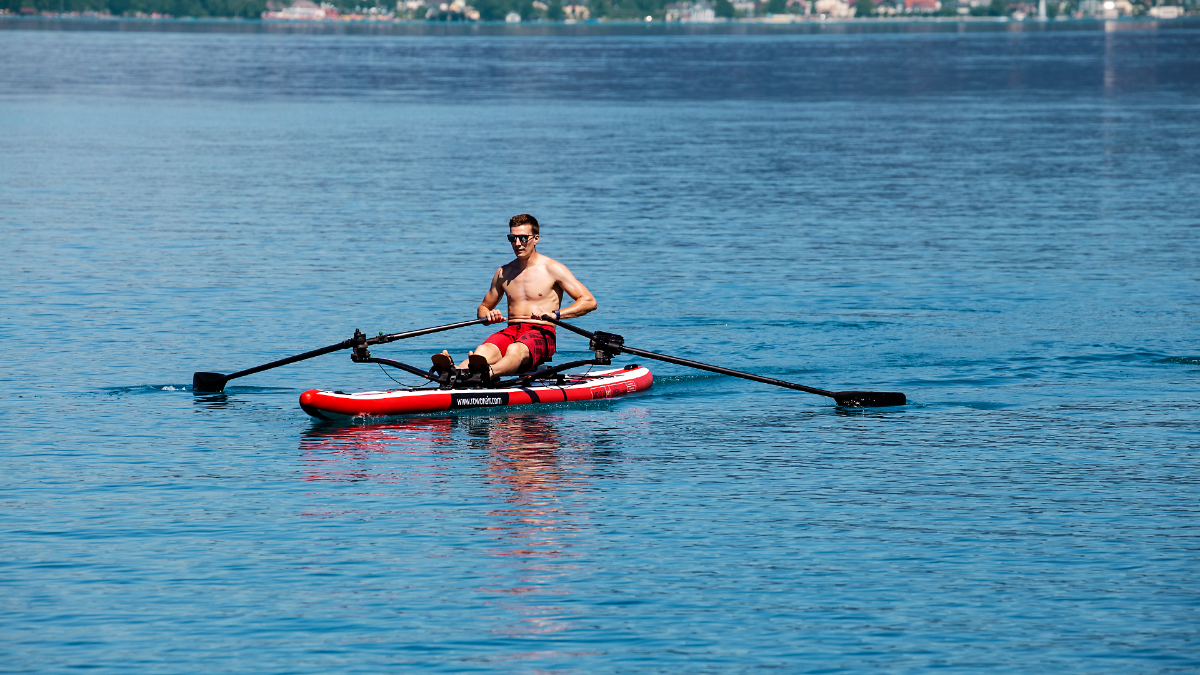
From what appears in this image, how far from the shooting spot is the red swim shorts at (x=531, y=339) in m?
19.1

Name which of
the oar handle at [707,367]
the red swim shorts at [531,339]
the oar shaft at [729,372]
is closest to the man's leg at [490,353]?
the red swim shorts at [531,339]

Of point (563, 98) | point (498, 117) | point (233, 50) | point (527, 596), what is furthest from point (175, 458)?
point (233, 50)

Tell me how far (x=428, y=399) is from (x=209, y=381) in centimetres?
296

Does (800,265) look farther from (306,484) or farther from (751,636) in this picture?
(751,636)

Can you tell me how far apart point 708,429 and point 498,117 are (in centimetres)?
5817

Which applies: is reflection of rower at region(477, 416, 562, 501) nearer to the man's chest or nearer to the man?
the man

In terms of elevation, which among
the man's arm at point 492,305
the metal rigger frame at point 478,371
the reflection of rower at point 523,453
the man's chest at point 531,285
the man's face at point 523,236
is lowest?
the reflection of rower at point 523,453

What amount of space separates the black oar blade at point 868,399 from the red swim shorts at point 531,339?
334 centimetres

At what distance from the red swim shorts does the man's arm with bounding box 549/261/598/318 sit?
1.20 ft

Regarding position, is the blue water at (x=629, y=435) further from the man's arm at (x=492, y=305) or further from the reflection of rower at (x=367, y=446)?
the man's arm at (x=492, y=305)

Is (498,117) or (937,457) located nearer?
(937,457)

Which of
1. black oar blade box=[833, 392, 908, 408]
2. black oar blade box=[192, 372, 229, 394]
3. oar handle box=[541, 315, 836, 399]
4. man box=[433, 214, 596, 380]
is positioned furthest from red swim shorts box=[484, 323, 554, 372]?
black oar blade box=[833, 392, 908, 408]

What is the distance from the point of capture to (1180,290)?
1070 inches

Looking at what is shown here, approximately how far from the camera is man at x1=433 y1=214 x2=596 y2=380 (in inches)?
738
